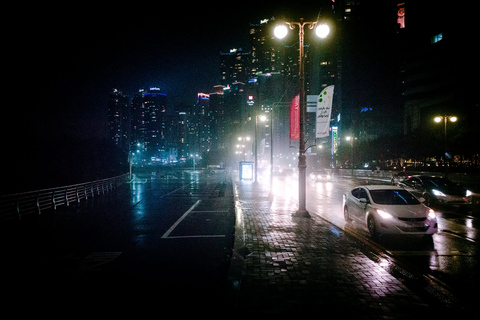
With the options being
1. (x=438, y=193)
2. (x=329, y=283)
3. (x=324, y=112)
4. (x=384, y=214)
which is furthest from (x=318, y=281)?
(x=438, y=193)

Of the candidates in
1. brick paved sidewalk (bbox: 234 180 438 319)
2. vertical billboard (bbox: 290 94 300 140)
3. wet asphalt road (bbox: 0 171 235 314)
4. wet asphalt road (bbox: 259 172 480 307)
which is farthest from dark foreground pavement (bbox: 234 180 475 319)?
vertical billboard (bbox: 290 94 300 140)

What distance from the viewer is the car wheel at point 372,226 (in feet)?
30.8

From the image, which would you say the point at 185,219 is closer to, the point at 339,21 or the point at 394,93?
the point at 394,93

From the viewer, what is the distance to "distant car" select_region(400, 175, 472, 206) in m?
15.5

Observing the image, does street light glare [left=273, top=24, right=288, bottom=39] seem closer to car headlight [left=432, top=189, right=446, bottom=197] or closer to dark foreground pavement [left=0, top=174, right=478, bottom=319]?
dark foreground pavement [left=0, top=174, right=478, bottom=319]

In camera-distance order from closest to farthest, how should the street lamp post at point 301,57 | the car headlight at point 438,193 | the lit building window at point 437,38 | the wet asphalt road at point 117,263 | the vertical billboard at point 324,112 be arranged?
the wet asphalt road at point 117,263, the street lamp post at point 301,57, the vertical billboard at point 324,112, the car headlight at point 438,193, the lit building window at point 437,38

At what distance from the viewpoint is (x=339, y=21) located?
145 meters

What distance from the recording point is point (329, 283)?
582 cm

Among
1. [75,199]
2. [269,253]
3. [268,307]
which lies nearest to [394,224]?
[269,253]

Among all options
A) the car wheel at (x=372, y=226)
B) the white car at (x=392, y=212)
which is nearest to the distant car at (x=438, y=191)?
the white car at (x=392, y=212)

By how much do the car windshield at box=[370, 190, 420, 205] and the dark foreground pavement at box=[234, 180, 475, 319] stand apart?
6.20 feet

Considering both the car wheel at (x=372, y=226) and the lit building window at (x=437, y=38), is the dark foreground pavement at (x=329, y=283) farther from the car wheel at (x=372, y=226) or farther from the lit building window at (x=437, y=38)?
the lit building window at (x=437, y=38)

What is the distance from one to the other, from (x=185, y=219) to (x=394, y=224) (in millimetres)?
8365

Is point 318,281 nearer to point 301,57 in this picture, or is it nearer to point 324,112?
point 301,57
